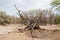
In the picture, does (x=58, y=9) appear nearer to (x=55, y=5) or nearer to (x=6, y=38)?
(x=55, y=5)

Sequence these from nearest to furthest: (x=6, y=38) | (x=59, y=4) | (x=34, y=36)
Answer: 1. (x=6, y=38)
2. (x=34, y=36)
3. (x=59, y=4)

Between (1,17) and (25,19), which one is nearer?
(25,19)

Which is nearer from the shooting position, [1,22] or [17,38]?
[17,38]

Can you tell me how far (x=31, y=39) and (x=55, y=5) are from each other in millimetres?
14289

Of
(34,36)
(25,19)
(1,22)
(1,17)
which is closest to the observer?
(34,36)

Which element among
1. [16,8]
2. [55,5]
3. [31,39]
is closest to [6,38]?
[31,39]

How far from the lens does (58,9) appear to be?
3384 cm

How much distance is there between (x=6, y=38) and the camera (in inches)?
763

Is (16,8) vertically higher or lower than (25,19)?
higher

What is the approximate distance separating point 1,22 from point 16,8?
2615cm

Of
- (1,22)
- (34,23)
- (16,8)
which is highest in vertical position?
(16,8)

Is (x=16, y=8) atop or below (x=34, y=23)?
atop

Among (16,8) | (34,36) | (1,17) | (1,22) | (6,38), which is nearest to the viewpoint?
(6,38)

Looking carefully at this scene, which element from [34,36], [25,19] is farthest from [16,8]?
[34,36]
